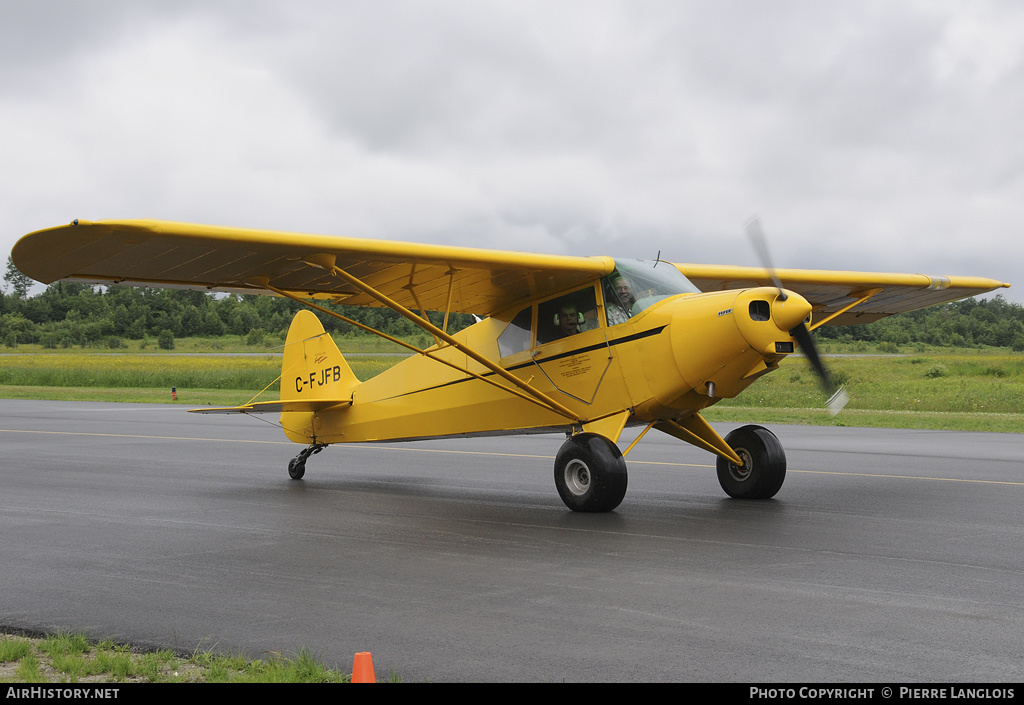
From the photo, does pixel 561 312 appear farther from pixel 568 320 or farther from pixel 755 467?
pixel 755 467

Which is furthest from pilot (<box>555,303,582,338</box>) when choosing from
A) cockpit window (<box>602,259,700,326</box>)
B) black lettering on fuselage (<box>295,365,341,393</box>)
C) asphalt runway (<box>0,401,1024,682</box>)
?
black lettering on fuselage (<box>295,365,341,393</box>)

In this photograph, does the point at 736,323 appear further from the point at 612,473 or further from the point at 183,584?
the point at 183,584

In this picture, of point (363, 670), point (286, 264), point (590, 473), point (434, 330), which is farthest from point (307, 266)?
point (363, 670)

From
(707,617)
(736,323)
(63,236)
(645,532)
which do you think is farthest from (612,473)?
(63,236)

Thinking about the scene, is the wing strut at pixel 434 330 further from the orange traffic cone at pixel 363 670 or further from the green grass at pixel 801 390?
the green grass at pixel 801 390

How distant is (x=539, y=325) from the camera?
10664 mm

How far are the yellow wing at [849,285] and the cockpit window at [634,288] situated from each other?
2.30 metres

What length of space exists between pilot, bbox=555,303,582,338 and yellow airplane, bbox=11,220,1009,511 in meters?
0.02

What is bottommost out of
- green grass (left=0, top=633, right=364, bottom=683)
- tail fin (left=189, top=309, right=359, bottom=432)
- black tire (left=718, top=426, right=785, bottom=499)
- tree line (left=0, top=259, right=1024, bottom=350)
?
green grass (left=0, top=633, right=364, bottom=683)

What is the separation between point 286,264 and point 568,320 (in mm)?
3250

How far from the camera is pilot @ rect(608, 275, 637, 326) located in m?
9.74

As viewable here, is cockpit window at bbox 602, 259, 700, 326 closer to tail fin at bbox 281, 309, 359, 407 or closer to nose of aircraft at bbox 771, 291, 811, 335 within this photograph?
nose of aircraft at bbox 771, 291, 811, 335

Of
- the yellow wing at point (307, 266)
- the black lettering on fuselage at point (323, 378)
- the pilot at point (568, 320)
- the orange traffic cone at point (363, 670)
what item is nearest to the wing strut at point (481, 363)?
the yellow wing at point (307, 266)

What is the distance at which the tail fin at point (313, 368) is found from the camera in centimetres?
1327
